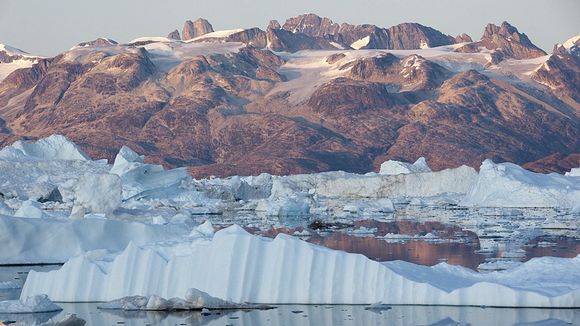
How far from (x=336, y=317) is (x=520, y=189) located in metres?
33.3

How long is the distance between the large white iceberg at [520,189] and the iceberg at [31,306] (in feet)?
102

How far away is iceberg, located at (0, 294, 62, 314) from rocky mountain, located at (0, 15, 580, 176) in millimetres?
113635

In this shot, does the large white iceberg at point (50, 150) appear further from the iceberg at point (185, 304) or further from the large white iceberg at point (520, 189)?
the iceberg at point (185, 304)

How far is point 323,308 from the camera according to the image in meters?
14.0

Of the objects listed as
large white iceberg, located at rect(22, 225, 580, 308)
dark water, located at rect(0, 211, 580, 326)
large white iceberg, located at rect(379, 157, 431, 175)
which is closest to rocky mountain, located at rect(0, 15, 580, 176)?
large white iceberg, located at rect(379, 157, 431, 175)

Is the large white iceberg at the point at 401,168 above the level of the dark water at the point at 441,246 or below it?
above

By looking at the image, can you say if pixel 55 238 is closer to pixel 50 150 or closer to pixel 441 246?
pixel 441 246

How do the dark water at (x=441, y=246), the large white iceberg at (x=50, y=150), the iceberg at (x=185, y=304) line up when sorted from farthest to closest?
the large white iceberg at (x=50, y=150) → the dark water at (x=441, y=246) → the iceberg at (x=185, y=304)

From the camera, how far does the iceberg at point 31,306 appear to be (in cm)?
1401

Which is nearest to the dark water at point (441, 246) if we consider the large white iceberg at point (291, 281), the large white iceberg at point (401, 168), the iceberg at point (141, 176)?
the large white iceberg at point (291, 281)

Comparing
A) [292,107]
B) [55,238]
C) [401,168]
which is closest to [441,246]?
[55,238]

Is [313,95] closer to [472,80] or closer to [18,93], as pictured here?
[472,80]

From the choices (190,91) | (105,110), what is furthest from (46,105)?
(190,91)

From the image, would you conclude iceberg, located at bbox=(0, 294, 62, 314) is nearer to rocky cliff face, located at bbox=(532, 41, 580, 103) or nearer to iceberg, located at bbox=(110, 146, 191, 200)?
iceberg, located at bbox=(110, 146, 191, 200)
